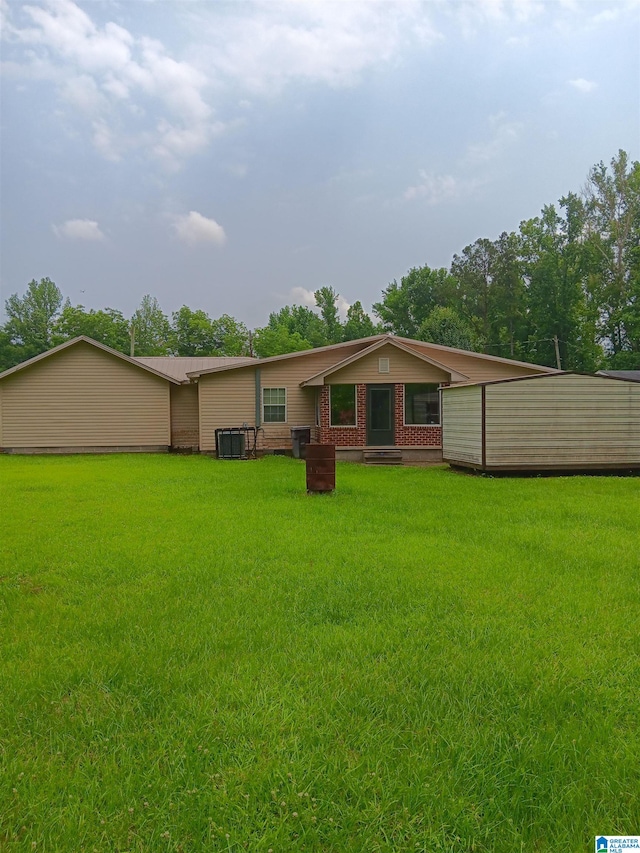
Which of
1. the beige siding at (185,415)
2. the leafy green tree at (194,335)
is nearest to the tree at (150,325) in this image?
the leafy green tree at (194,335)

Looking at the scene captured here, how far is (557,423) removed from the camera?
39.3 feet

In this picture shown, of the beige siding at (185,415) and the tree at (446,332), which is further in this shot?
the tree at (446,332)

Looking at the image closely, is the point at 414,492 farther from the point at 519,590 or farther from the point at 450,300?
the point at 450,300

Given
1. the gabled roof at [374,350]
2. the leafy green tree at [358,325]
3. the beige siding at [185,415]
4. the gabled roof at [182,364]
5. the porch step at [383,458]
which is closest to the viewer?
the porch step at [383,458]

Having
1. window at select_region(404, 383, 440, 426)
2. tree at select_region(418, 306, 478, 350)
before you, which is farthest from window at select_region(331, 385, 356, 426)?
tree at select_region(418, 306, 478, 350)

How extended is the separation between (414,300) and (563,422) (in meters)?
39.7

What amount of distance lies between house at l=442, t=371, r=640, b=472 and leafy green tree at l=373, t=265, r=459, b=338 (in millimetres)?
37064

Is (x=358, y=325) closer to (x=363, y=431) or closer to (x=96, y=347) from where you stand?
(x=96, y=347)

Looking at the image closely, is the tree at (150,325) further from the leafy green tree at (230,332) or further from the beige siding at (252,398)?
the beige siding at (252,398)

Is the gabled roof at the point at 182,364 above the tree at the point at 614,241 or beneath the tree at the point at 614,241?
beneath

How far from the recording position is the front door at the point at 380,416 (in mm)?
16406

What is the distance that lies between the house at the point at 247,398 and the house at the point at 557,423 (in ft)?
14.5

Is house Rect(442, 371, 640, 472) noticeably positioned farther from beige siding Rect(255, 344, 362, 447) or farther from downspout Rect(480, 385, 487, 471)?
beige siding Rect(255, 344, 362, 447)

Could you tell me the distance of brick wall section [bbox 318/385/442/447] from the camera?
16.3 metres
